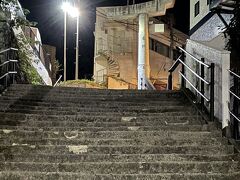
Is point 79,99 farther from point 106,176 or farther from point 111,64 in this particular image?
point 111,64

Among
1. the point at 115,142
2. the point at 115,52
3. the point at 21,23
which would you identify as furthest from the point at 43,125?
the point at 115,52

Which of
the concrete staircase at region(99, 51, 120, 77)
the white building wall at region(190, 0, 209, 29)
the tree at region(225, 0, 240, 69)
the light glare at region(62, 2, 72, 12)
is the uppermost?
the light glare at region(62, 2, 72, 12)

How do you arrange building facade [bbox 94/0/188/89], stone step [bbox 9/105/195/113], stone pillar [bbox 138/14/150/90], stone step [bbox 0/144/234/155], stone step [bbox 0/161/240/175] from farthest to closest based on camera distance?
building facade [bbox 94/0/188/89] → stone pillar [bbox 138/14/150/90] → stone step [bbox 9/105/195/113] → stone step [bbox 0/144/234/155] → stone step [bbox 0/161/240/175]

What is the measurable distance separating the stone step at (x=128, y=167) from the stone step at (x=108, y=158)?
0.17 metres

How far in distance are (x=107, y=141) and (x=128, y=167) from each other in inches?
35.1

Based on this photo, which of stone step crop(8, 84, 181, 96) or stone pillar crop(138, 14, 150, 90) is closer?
stone step crop(8, 84, 181, 96)

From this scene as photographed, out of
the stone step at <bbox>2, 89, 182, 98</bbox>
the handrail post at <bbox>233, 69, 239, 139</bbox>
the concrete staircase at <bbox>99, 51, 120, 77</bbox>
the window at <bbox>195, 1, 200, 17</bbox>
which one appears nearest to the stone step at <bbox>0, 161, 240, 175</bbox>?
the handrail post at <bbox>233, 69, 239, 139</bbox>

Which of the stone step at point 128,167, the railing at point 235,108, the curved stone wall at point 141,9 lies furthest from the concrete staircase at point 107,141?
the curved stone wall at point 141,9

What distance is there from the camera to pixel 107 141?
6.10 metres

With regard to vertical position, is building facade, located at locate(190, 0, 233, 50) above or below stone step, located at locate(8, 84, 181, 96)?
above

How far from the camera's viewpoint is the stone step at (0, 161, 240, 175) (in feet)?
17.1

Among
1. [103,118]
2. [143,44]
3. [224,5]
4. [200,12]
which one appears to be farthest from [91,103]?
[143,44]

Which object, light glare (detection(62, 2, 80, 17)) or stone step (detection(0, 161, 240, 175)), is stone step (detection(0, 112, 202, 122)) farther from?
light glare (detection(62, 2, 80, 17))

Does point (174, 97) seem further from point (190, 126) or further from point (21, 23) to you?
point (21, 23)
